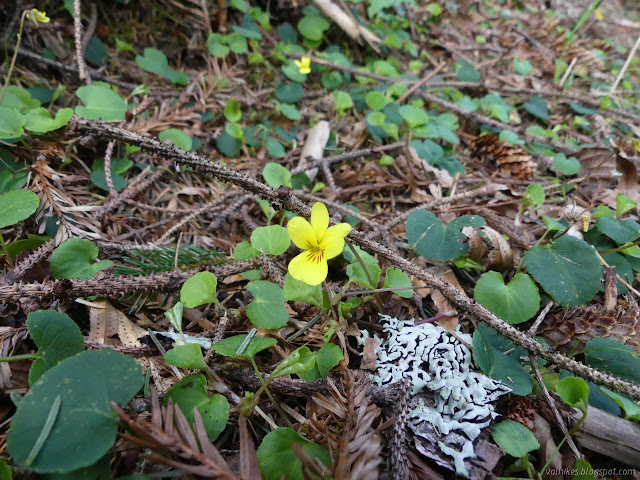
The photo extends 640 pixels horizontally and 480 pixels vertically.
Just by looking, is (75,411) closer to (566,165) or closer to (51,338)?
(51,338)

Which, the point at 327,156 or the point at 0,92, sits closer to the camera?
the point at 0,92

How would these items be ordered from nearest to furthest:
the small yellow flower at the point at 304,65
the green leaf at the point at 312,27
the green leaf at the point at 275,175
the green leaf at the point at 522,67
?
the green leaf at the point at 275,175 < the small yellow flower at the point at 304,65 < the green leaf at the point at 312,27 < the green leaf at the point at 522,67

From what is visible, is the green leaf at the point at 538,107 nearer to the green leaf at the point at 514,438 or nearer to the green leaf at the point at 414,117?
the green leaf at the point at 414,117

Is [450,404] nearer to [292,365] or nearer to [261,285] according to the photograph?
[292,365]

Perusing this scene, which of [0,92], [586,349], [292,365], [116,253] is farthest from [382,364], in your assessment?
[0,92]

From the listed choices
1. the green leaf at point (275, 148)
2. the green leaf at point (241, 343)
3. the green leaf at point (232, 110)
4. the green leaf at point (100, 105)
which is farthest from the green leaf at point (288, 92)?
the green leaf at point (241, 343)

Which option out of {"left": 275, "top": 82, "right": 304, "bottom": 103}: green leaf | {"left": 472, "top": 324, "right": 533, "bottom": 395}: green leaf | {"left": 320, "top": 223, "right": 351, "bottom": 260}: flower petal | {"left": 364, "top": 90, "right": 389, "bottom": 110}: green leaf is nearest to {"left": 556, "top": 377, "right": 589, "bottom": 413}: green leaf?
{"left": 472, "top": 324, "right": 533, "bottom": 395}: green leaf
